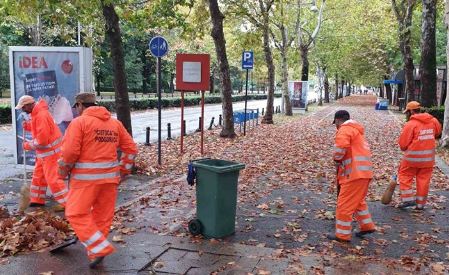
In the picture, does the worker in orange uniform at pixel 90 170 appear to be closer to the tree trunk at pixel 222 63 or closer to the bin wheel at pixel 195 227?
the bin wheel at pixel 195 227

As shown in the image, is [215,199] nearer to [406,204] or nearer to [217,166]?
[217,166]

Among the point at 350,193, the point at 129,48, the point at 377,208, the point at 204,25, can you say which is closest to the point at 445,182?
the point at 377,208

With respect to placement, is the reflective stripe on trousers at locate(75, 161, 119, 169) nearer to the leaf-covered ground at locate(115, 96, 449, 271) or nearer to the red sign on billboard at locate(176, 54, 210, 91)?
the leaf-covered ground at locate(115, 96, 449, 271)

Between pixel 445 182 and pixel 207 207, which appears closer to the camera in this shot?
pixel 207 207

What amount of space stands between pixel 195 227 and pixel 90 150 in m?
1.88

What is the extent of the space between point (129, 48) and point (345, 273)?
55.5 meters

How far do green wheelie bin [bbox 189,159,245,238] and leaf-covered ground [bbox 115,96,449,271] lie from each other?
7.7 inches

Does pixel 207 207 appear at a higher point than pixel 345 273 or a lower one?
higher

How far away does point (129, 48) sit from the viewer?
57875 mm

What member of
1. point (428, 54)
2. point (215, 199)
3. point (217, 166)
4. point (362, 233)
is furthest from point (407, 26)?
point (215, 199)

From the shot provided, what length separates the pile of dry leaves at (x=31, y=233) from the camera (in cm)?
567

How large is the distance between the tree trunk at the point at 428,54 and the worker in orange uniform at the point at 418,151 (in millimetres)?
11349

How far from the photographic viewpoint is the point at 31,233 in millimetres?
5910

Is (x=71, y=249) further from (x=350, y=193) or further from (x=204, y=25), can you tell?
(x=204, y=25)
